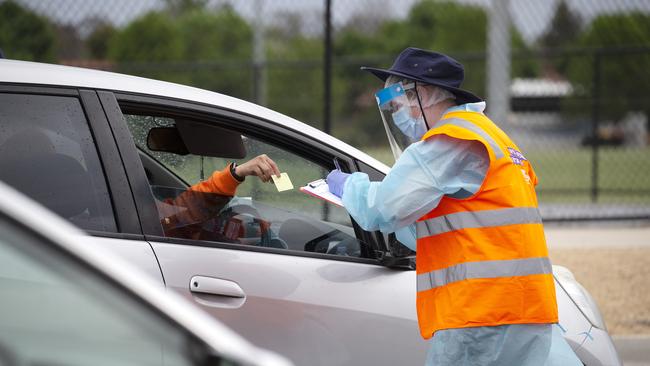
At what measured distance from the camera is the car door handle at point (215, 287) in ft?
10.8

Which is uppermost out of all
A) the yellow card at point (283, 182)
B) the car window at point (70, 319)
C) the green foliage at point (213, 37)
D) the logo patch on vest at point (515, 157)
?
the green foliage at point (213, 37)

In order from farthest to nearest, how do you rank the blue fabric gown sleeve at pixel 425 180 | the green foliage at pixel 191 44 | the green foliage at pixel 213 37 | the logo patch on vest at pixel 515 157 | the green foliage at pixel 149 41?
the green foliage at pixel 213 37 < the green foliage at pixel 149 41 < the green foliage at pixel 191 44 < the logo patch on vest at pixel 515 157 < the blue fabric gown sleeve at pixel 425 180

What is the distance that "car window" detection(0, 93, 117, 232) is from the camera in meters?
3.20

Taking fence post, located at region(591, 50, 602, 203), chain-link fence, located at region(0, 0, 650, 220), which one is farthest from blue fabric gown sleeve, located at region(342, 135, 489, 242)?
fence post, located at region(591, 50, 602, 203)

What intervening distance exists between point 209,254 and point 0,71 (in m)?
0.93

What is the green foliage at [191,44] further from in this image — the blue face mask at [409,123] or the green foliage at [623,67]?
the blue face mask at [409,123]

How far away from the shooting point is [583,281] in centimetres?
736

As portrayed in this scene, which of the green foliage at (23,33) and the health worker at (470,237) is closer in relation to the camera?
the health worker at (470,237)

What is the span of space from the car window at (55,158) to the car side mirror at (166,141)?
0.35 metres

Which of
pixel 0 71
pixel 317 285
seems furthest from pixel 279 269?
pixel 0 71

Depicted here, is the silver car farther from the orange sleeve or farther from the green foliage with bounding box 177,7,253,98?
the green foliage with bounding box 177,7,253,98

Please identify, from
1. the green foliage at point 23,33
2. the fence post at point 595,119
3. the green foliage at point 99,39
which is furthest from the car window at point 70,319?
the fence post at point 595,119

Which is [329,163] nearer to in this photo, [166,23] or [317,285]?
[317,285]

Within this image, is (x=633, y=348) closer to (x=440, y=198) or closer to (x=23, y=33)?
(x=440, y=198)
